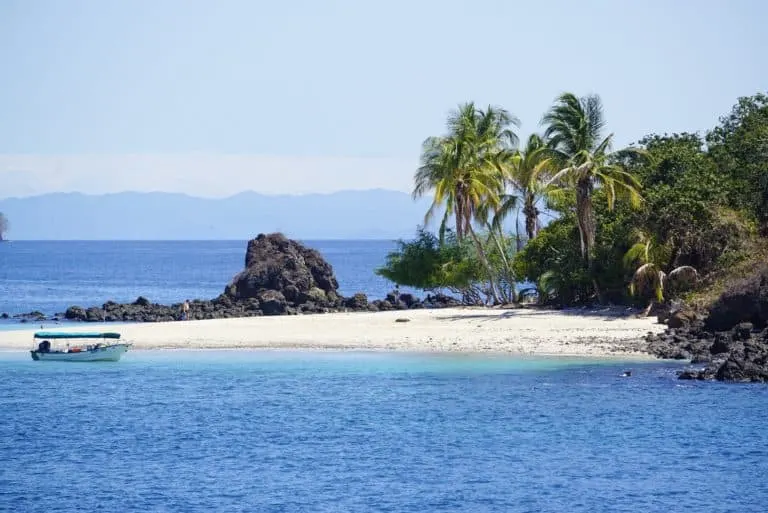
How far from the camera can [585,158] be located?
51.7 metres

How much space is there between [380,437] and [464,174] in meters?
26.4

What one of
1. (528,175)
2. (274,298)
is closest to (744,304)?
(528,175)

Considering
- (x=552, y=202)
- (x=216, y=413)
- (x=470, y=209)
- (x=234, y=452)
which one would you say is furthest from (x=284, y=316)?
(x=234, y=452)

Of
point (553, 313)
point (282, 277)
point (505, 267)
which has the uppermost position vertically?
point (505, 267)

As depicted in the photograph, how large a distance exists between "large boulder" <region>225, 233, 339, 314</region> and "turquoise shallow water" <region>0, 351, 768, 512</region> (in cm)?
1975

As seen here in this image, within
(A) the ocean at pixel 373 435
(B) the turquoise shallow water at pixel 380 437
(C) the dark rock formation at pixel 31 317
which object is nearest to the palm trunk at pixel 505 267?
(A) the ocean at pixel 373 435

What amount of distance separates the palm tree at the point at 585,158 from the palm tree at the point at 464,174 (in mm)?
3775

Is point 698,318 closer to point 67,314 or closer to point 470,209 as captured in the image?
point 470,209

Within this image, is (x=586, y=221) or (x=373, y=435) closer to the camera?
(x=373, y=435)

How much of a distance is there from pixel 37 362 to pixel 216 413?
1345 centimetres

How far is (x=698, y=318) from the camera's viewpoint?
45.3 m

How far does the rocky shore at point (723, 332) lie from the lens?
1517 inches

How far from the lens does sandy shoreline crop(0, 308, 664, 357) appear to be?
44.4m

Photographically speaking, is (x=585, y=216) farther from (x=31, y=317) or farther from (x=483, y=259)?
(x=31, y=317)
